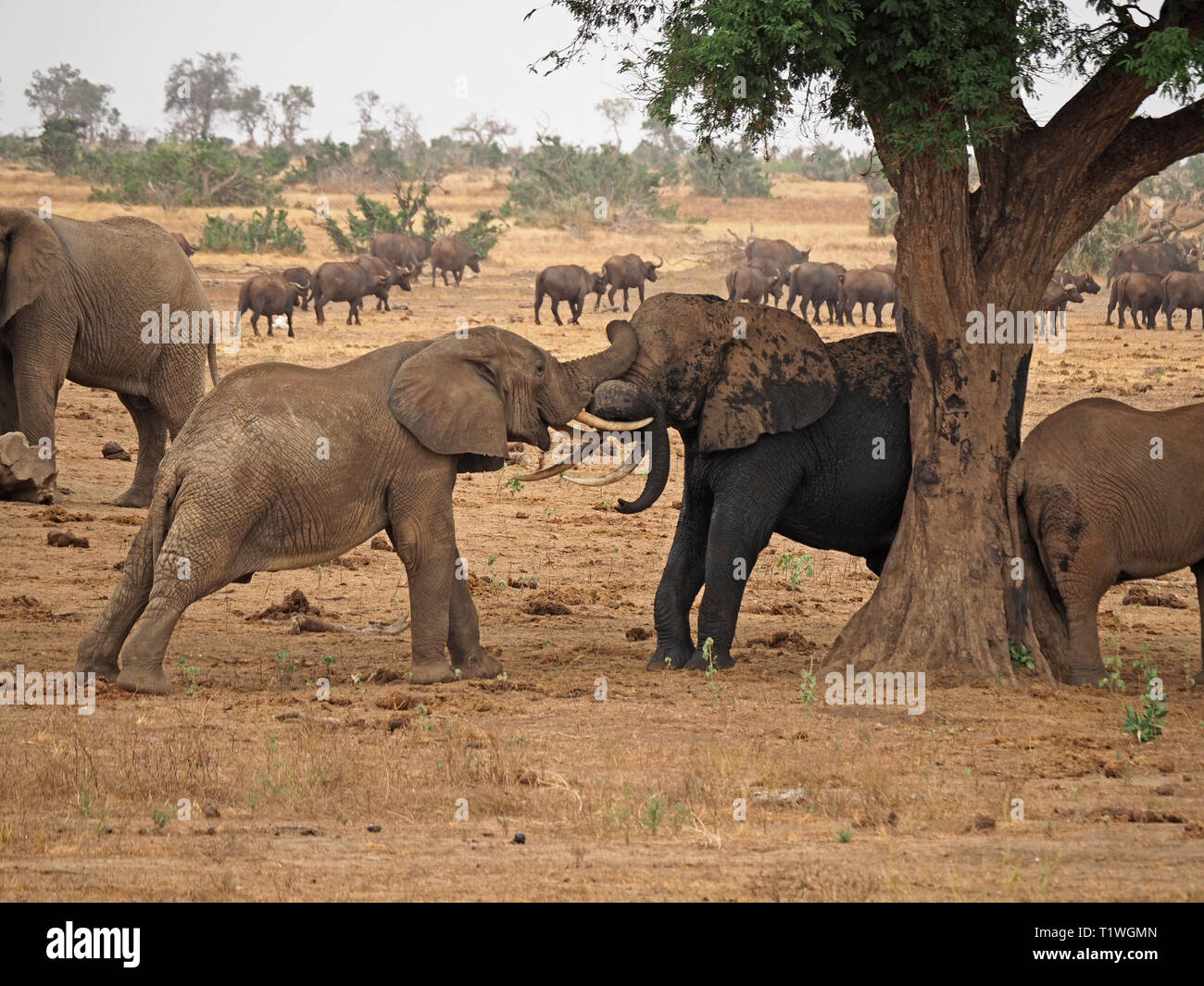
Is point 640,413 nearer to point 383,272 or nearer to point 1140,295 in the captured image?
point 383,272

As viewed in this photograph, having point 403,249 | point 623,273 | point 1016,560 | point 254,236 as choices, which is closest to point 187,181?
point 254,236

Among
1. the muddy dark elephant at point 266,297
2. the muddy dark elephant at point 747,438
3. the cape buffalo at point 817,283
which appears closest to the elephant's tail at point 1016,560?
the muddy dark elephant at point 747,438

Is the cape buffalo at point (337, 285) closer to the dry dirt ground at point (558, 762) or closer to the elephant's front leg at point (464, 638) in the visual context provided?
the dry dirt ground at point (558, 762)

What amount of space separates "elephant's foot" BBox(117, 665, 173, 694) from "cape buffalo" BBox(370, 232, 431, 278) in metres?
30.6

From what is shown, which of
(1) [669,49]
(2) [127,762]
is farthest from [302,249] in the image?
(2) [127,762]

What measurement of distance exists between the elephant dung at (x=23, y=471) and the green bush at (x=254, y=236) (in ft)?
80.7

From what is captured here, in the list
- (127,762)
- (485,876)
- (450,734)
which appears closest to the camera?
(485,876)

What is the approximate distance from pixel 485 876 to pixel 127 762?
2.23m

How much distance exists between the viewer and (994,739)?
27.1 ft

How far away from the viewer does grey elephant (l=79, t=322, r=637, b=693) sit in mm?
8852

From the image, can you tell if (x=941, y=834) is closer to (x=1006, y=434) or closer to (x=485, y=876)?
(x=485, y=876)

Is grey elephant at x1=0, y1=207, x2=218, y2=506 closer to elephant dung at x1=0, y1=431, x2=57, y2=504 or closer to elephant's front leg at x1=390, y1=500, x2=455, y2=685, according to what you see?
elephant dung at x1=0, y1=431, x2=57, y2=504

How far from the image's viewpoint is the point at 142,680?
884cm

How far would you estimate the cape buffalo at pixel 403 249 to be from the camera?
39219mm
